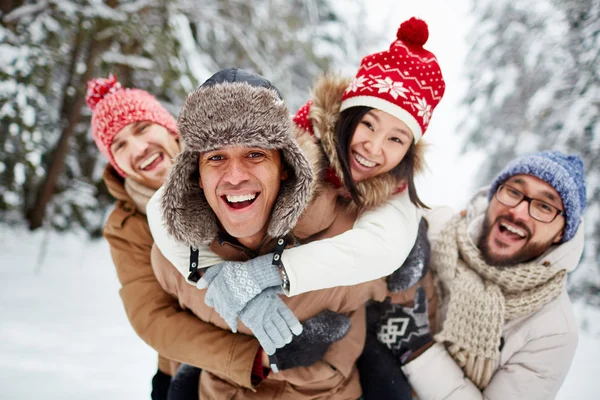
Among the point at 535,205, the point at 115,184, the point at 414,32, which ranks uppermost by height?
the point at 414,32

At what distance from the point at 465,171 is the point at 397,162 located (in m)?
17.6

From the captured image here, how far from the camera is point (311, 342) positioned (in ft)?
6.40

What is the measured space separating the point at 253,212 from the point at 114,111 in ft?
5.91

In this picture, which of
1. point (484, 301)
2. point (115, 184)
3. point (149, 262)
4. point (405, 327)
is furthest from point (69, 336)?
A: point (484, 301)

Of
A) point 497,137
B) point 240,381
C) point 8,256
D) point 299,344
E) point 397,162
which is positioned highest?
point 497,137

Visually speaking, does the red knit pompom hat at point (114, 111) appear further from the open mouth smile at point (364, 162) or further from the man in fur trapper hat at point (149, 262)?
the open mouth smile at point (364, 162)

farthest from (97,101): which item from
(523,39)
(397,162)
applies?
(523,39)

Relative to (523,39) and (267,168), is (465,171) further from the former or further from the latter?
(267,168)

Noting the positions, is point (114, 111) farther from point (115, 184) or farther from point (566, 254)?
point (566, 254)

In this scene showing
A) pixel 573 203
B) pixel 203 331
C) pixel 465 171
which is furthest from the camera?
pixel 465 171

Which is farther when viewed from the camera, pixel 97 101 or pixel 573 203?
pixel 97 101

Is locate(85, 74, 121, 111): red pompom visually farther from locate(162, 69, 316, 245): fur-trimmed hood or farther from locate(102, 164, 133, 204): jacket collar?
locate(162, 69, 316, 245): fur-trimmed hood

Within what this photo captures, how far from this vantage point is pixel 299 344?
76.4 inches

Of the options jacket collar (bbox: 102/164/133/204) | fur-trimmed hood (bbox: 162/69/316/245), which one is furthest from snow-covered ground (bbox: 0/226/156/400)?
fur-trimmed hood (bbox: 162/69/316/245)
